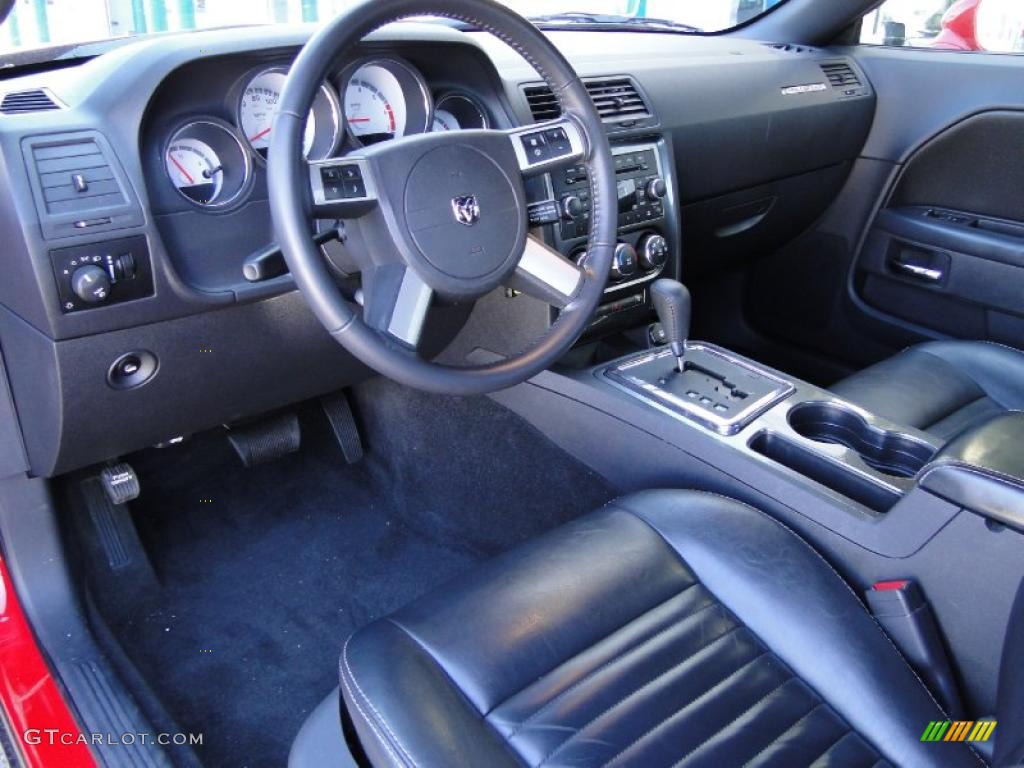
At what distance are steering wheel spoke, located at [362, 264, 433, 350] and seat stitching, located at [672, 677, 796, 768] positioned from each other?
585mm

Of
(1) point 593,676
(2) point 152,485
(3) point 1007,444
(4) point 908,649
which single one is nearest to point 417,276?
(1) point 593,676

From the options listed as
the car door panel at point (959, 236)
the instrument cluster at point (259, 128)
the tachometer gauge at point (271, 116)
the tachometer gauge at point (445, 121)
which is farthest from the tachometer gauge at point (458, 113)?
the car door panel at point (959, 236)

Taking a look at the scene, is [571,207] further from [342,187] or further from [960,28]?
[960,28]

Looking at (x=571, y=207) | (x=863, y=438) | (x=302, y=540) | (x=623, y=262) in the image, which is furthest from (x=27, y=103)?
(x=863, y=438)

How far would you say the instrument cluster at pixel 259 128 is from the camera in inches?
54.3

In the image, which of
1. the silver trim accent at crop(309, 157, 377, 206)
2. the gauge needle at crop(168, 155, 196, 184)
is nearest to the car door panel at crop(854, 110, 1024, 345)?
the silver trim accent at crop(309, 157, 377, 206)

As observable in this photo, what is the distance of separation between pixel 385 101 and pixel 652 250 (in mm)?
627

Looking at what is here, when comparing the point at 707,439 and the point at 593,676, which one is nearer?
the point at 593,676

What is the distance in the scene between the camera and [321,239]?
1248mm

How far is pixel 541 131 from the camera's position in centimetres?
A: 132

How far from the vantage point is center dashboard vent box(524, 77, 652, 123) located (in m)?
1.76

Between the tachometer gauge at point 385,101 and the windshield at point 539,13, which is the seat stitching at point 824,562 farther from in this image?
the windshield at point 539,13

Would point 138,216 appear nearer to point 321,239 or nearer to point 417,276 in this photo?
point 321,239

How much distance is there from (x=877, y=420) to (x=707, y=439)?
0.33 metres
